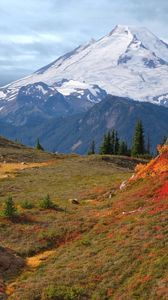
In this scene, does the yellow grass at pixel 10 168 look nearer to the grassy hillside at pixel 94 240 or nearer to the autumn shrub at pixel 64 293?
the grassy hillside at pixel 94 240

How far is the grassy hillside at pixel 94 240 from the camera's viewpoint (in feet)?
Answer: 113

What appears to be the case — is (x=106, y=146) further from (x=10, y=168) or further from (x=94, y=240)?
(x=94, y=240)

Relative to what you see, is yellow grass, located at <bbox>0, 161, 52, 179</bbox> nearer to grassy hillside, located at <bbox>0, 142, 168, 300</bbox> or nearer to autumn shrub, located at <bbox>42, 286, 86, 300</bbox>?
grassy hillside, located at <bbox>0, 142, 168, 300</bbox>

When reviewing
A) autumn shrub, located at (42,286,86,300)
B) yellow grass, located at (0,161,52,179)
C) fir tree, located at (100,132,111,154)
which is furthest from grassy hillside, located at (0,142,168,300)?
fir tree, located at (100,132,111,154)

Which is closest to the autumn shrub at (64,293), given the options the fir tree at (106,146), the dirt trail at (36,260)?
the dirt trail at (36,260)

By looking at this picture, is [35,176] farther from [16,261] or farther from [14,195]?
[16,261]

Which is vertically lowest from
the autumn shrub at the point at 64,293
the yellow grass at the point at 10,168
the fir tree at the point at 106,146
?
the autumn shrub at the point at 64,293

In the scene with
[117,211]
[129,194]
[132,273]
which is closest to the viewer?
[132,273]

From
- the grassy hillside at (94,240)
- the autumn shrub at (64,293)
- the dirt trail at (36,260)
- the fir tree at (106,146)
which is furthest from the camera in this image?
the fir tree at (106,146)

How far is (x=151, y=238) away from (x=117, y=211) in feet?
35.2

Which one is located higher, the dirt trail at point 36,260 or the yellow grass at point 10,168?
the yellow grass at point 10,168

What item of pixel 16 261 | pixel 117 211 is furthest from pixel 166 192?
pixel 16 261

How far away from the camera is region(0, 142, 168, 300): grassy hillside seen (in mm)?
34469

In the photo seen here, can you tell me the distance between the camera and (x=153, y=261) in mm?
35438
